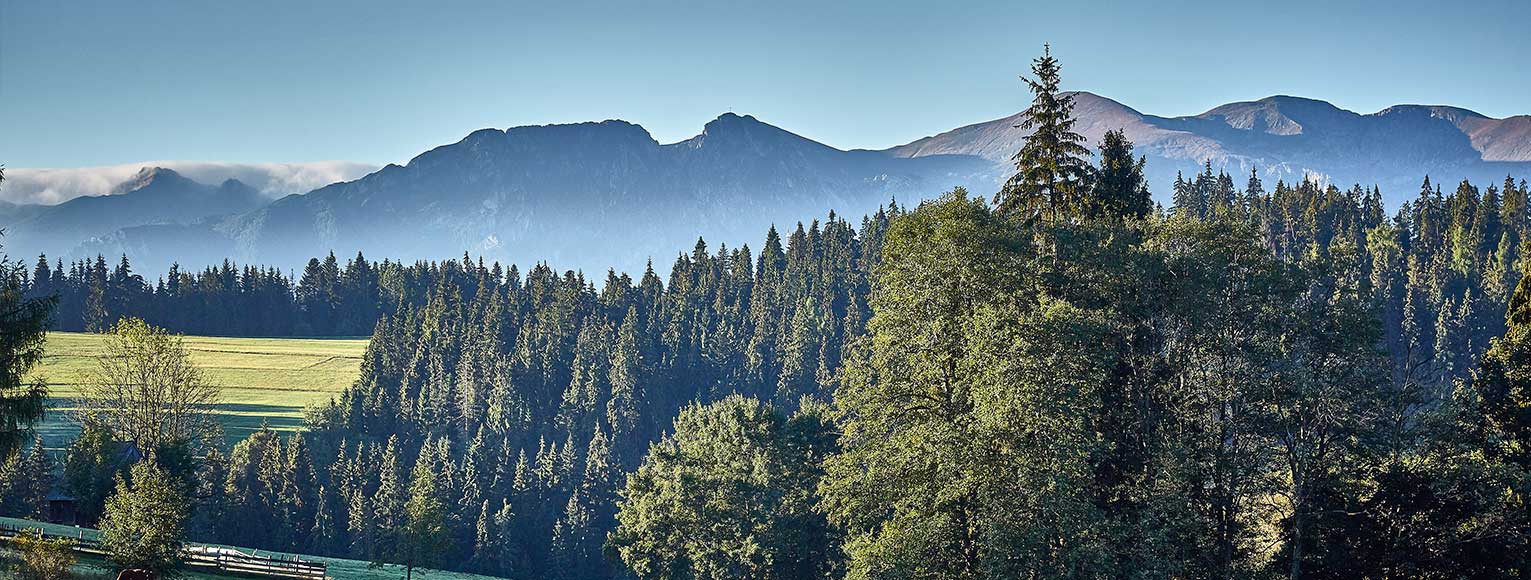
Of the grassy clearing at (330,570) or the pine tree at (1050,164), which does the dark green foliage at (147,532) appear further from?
the pine tree at (1050,164)

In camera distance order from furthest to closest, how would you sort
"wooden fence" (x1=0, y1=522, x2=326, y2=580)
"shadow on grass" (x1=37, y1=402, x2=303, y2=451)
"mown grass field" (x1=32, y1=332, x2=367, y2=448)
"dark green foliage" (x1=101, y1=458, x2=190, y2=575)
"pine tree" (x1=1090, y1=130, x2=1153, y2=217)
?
"mown grass field" (x1=32, y1=332, x2=367, y2=448)
"shadow on grass" (x1=37, y1=402, x2=303, y2=451)
"wooden fence" (x1=0, y1=522, x2=326, y2=580)
"pine tree" (x1=1090, y1=130, x2=1153, y2=217)
"dark green foliage" (x1=101, y1=458, x2=190, y2=575)

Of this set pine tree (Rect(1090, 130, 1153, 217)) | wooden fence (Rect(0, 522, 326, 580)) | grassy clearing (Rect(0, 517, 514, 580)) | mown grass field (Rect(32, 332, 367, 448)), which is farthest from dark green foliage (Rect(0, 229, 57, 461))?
mown grass field (Rect(32, 332, 367, 448))

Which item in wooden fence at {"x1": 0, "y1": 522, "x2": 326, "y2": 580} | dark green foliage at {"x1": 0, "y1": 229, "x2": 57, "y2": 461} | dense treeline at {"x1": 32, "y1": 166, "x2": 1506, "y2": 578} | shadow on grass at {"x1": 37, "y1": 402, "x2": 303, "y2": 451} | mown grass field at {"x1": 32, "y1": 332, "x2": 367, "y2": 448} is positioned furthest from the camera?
mown grass field at {"x1": 32, "y1": 332, "x2": 367, "y2": 448}

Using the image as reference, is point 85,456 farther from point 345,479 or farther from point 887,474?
point 887,474

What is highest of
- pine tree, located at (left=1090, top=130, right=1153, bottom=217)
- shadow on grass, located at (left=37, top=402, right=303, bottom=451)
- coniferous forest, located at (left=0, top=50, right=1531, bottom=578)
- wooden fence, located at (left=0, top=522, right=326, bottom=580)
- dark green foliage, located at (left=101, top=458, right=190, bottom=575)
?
pine tree, located at (left=1090, top=130, right=1153, bottom=217)

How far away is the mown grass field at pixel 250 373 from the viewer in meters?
115

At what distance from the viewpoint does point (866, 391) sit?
113ft

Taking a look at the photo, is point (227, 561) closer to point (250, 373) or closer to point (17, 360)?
point (17, 360)

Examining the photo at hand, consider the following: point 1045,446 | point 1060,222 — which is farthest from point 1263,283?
point 1045,446

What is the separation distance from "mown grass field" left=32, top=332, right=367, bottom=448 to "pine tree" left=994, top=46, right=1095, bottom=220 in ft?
304

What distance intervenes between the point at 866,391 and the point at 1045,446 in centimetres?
662

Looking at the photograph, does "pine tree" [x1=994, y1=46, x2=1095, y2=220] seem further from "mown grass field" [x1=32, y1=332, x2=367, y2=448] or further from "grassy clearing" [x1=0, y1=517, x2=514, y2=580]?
"mown grass field" [x1=32, y1=332, x2=367, y2=448]

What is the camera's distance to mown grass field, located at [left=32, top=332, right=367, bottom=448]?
11500cm

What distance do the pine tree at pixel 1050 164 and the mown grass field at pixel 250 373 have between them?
92507 millimetres
